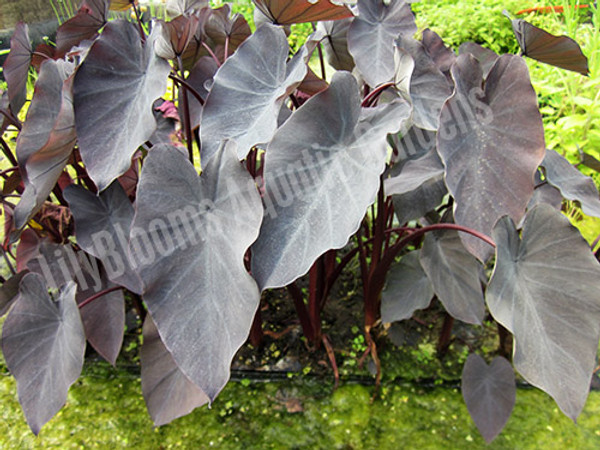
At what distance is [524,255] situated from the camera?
2.41 feet

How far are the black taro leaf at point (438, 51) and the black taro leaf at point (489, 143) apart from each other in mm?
351

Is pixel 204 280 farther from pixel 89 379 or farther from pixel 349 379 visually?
pixel 89 379

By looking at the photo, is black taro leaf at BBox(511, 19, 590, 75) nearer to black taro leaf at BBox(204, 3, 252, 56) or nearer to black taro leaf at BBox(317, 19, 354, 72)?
black taro leaf at BBox(317, 19, 354, 72)

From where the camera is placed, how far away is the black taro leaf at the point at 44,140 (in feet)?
2.68

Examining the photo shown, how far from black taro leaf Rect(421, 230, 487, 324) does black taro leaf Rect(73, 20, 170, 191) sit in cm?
68

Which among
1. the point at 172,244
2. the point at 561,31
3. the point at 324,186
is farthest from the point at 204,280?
the point at 561,31

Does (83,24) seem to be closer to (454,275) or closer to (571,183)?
(454,275)

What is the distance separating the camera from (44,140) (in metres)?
0.92

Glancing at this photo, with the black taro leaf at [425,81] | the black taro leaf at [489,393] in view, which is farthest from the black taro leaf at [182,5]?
the black taro leaf at [489,393]

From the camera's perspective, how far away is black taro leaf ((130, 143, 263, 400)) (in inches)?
25.4

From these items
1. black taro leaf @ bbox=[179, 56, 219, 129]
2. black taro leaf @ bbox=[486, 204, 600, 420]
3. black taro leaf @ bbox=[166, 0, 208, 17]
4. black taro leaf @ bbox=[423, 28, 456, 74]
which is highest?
black taro leaf @ bbox=[166, 0, 208, 17]

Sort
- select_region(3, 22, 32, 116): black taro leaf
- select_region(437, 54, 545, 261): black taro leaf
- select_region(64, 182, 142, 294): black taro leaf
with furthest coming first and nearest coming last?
select_region(3, 22, 32, 116): black taro leaf → select_region(64, 182, 142, 294): black taro leaf → select_region(437, 54, 545, 261): black taro leaf

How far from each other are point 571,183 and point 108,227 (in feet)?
3.52

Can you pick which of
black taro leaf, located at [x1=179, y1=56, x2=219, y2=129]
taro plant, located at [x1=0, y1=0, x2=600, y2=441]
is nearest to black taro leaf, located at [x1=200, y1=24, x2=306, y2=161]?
taro plant, located at [x1=0, y1=0, x2=600, y2=441]
